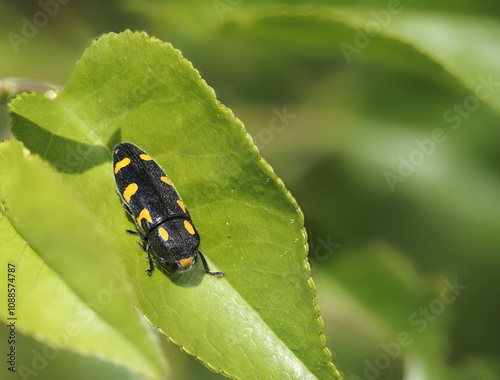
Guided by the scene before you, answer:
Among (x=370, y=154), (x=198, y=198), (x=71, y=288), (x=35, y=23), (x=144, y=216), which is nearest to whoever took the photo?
(x=71, y=288)

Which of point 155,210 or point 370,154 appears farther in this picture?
point 370,154

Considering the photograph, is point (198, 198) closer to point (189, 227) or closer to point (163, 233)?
point (189, 227)

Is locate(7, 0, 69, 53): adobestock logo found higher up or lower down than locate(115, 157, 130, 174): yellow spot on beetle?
lower down

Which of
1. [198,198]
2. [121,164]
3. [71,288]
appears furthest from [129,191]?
[71,288]

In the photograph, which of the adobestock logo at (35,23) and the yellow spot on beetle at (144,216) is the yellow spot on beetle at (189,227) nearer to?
the yellow spot on beetle at (144,216)

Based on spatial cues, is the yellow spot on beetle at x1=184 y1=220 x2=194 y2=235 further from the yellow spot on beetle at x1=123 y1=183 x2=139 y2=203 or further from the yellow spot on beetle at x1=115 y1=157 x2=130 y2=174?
the yellow spot on beetle at x1=115 y1=157 x2=130 y2=174

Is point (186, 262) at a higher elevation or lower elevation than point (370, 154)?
lower

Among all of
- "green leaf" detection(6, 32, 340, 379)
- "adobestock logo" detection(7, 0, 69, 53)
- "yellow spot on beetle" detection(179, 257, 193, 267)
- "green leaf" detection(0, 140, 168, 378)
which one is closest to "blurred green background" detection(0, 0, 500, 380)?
"adobestock logo" detection(7, 0, 69, 53)

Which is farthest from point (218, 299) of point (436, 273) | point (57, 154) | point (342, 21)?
point (436, 273)
